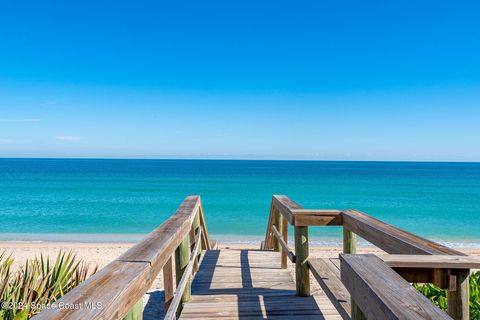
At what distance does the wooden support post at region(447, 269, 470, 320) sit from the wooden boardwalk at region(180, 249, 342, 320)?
1411 mm

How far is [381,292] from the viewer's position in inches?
40.7

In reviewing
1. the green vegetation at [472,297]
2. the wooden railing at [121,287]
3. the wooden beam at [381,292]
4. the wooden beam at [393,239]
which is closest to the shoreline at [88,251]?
the green vegetation at [472,297]

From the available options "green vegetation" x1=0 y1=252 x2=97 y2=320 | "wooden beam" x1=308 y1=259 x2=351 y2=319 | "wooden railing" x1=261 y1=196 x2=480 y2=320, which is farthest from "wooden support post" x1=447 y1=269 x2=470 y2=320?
"green vegetation" x1=0 y1=252 x2=97 y2=320

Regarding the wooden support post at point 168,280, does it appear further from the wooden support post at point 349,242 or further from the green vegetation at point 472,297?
the green vegetation at point 472,297

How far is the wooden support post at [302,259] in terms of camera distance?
3082 mm

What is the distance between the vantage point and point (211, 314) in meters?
2.78

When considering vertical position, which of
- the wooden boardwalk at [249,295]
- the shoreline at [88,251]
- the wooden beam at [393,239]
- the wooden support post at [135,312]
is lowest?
the shoreline at [88,251]

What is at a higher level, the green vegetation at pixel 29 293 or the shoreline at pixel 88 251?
the green vegetation at pixel 29 293

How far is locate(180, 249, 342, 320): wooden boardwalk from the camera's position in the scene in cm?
280

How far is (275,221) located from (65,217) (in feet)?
64.3

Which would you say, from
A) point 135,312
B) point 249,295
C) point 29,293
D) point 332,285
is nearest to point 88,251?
point 29,293

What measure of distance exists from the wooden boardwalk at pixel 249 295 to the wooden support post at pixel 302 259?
0.39ft

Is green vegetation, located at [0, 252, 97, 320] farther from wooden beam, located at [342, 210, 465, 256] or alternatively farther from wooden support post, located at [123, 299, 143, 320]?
wooden beam, located at [342, 210, 465, 256]

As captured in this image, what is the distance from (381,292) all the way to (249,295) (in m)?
2.49
